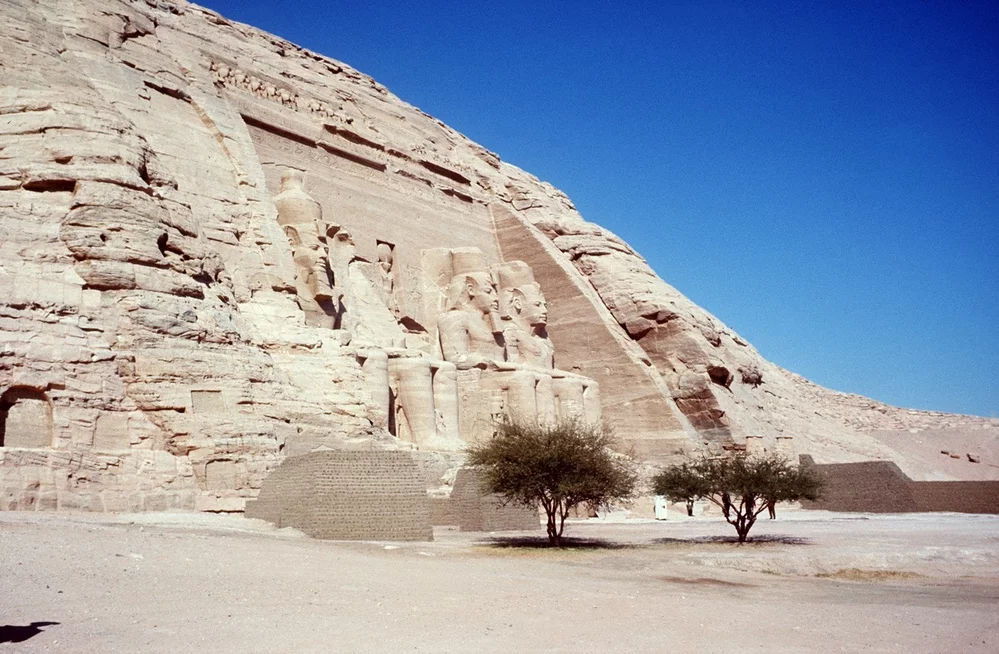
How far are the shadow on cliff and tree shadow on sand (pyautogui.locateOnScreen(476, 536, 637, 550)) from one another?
7741mm

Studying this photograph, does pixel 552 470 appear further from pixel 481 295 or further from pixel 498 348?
pixel 481 295

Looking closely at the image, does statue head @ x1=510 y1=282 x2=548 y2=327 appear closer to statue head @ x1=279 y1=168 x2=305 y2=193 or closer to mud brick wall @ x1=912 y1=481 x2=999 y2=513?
statue head @ x1=279 y1=168 x2=305 y2=193

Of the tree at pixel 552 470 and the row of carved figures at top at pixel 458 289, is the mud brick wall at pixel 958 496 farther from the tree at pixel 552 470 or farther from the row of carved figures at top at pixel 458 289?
the tree at pixel 552 470

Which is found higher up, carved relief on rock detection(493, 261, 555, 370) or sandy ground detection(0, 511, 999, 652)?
carved relief on rock detection(493, 261, 555, 370)

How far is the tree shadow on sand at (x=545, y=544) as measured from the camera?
44.0 ft

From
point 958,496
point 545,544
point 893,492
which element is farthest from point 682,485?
point 958,496

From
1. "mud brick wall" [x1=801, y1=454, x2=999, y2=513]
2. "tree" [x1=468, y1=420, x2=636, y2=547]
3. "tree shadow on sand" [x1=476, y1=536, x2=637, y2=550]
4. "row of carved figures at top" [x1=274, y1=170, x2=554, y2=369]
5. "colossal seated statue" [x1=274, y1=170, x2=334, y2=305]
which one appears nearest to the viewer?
"tree shadow on sand" [x1=476, y1=536, x2=637, y2=550]

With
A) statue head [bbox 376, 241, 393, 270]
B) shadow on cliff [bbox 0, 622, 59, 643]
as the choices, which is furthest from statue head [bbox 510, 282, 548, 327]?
shadow on cliff [bbox 0, 622, 59, 643]

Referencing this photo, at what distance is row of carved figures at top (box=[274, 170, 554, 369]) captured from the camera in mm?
20359

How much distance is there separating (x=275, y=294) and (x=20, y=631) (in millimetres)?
11882

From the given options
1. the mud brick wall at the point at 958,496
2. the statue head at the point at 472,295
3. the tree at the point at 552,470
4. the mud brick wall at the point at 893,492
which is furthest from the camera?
the statue head at the point at 472,295

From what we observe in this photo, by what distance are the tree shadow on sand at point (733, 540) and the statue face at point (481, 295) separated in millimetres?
10771

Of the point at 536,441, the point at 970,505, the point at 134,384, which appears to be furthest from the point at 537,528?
the point at 970,505

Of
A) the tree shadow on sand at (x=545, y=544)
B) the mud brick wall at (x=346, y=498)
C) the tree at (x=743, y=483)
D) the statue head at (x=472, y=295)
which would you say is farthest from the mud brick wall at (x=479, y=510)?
the statue head at (x=472, y=295)
